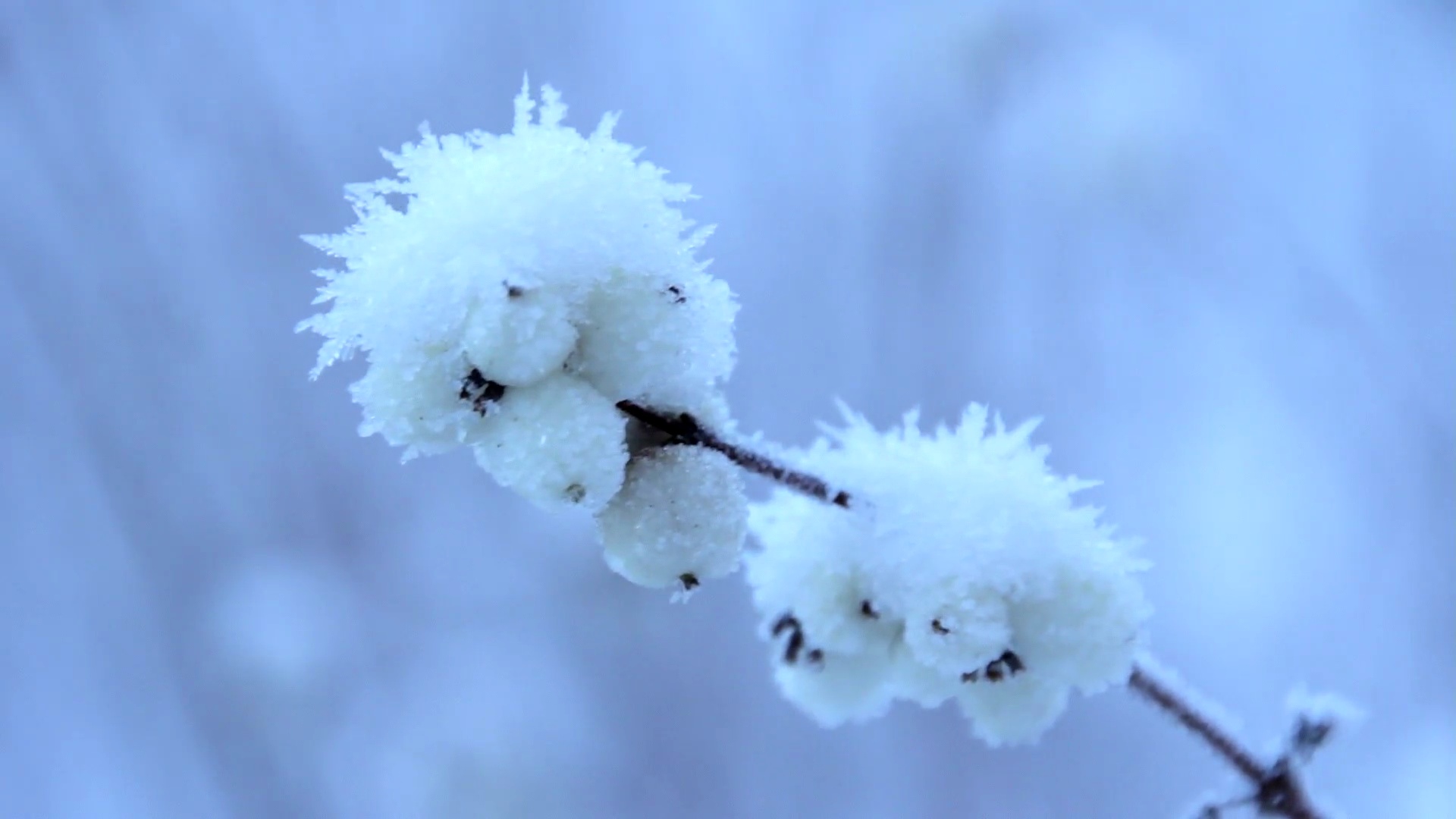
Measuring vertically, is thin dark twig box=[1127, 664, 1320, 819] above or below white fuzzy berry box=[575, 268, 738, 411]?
below

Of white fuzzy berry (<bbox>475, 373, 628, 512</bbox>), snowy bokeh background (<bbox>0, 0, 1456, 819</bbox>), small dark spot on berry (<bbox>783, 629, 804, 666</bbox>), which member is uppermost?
snowy bokeh background (<bbox>0, 0, 1456, 819</bbox>)

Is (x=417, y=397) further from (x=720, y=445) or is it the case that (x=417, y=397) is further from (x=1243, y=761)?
(x=1243, y=761)

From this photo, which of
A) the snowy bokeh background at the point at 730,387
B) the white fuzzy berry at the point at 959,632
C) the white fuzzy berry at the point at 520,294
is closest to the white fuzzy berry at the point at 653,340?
the white fuzzy berry at the point at 520,294

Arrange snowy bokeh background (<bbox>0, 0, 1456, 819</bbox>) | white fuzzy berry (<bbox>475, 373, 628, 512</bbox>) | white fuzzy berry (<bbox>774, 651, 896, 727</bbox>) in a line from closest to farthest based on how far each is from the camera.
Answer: white fuzzy berry (<bbox>475, 373, 628, 512</bbox>) < white fuzzy berry (<bbox>774, 651, 896, 727</bbox>) < snowy bokeh background (<bbox>0, 0, 1456, 819</bbox>)

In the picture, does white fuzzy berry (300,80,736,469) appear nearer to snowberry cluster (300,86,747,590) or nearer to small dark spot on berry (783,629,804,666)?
snowberry cluster (300,86,747,590)

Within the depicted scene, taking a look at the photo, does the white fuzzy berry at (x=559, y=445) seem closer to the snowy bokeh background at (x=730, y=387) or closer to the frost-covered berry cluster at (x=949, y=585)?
the frost-covered berry cluster at (x=949, y=585)

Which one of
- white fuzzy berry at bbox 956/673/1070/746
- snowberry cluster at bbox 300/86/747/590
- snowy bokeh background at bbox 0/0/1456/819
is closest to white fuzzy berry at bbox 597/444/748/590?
snowberry cluster at bbox 300/86/747/590

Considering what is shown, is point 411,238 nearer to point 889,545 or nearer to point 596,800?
point 889,545

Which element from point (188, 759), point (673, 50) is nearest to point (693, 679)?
point (188, 759)
